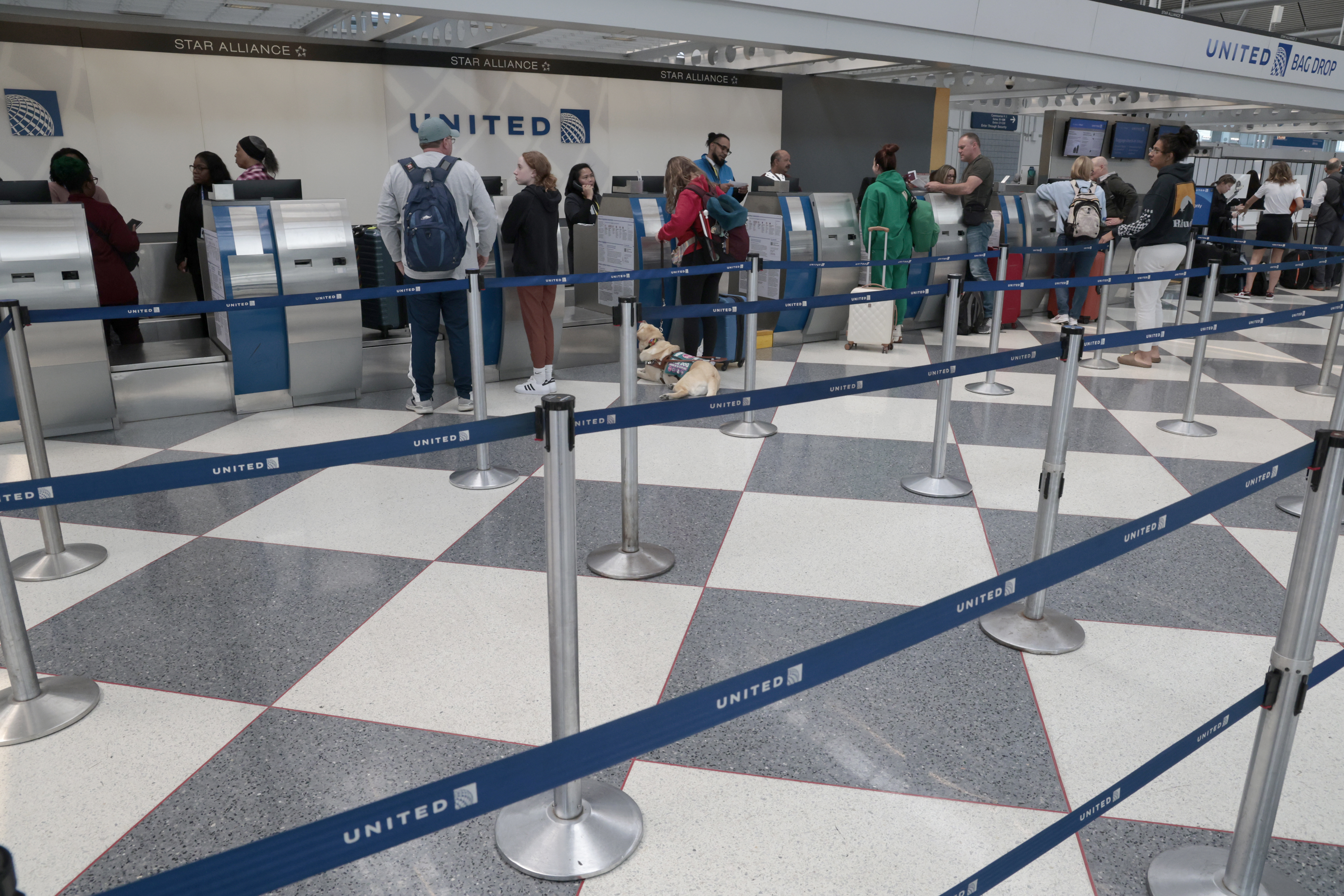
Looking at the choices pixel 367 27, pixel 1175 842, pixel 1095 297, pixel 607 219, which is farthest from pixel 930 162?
pixel 1175 842

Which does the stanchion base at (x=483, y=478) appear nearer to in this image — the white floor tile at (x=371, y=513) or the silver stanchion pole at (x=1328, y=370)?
the white floor tile at (x=371, y=513)

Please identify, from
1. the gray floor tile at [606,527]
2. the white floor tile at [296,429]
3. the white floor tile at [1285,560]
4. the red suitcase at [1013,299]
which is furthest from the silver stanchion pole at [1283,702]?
the red suitcase at [1013,299]

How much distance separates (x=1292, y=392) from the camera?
6.12 meters

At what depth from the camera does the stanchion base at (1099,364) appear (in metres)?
6.78

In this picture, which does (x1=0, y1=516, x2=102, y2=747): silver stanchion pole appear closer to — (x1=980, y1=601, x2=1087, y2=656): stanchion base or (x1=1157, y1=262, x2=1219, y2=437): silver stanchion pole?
(x1=980, y1=601, x2=1087, y2=656): stanchion base

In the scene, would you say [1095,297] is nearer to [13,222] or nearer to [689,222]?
[689,222]

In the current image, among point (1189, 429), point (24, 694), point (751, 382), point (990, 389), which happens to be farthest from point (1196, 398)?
point (24, 694)

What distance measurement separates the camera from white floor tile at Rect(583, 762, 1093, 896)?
1.82 metres

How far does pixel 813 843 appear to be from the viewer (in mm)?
1927

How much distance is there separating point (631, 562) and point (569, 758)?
210 centimetres

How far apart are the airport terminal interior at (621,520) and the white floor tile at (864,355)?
0.29ft

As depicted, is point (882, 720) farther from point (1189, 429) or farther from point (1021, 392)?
point (1021, 392)

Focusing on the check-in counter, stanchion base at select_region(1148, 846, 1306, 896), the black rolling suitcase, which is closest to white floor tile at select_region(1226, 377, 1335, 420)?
stanchion base at select_region(1148, 846, 1306, 896)

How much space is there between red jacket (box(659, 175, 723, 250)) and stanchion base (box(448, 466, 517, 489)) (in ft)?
7.24
